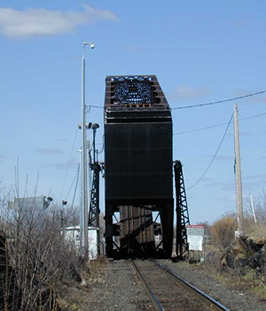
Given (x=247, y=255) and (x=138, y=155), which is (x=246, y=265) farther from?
(x=138, y=155)

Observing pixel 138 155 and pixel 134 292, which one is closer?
pixel 134 292

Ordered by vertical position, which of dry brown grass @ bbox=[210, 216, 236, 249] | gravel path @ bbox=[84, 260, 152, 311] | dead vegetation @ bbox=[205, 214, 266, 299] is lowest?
gravel path @ bbox=[84, 260, 152, 311]

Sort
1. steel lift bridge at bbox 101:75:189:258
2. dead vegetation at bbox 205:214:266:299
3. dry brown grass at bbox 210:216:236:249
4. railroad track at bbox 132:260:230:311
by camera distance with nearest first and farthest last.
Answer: railroad track at bbox 132:260:230:311, dead vegetation at bbox 205:214:266:299, steel lift bridge at bbox 101:75:189:258, dry brown grass at bbox 210:216:236:249

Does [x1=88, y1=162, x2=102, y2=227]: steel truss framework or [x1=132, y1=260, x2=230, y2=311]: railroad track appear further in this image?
[x1=88, y1=162, x2=102, y2=227]: steel truss framework

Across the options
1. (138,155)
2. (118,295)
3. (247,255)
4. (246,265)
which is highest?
(138,155)

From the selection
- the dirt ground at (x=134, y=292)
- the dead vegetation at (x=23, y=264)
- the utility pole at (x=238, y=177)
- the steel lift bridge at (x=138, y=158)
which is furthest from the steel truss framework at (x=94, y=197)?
the dead vegetation at (x=23, y=264)

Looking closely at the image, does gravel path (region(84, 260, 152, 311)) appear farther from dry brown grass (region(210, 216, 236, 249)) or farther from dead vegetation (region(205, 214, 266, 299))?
dry brown grass (region(210, 216, 236, 249))

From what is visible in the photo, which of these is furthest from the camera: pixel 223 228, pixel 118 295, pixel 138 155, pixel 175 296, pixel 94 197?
pixel 223 228

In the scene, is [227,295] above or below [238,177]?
below

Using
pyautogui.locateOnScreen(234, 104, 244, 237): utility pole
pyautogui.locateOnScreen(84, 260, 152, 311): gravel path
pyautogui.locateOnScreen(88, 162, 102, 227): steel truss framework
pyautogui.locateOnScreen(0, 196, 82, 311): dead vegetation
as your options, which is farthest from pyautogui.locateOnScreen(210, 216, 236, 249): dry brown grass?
pyautogui.locateOnScreen(0, 196, 82, 311): dead vegetation

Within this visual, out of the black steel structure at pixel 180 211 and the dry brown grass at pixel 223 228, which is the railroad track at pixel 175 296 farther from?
the dry brown grass at pixel 223 228

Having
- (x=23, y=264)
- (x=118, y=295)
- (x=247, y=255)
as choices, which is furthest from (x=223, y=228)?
(x=23, y=264)

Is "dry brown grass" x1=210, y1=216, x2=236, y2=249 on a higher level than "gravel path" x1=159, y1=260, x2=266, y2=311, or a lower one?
higher

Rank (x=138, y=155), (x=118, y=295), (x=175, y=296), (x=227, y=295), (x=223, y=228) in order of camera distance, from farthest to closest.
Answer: (x=223, y=228) < (x=138, y=155) < (x=118, y=295) < (x=227, y=295) < (x=175, y=296)
